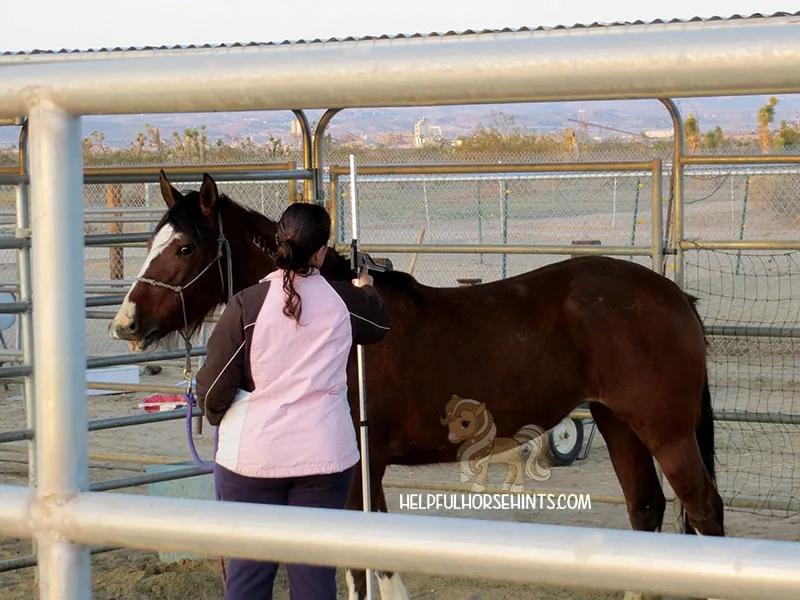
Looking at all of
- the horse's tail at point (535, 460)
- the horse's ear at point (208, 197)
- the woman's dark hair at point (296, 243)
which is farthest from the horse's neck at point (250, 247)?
the horse's tail at point (535, 460)

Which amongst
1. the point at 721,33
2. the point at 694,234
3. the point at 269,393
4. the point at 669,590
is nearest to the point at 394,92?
the point at 721,33

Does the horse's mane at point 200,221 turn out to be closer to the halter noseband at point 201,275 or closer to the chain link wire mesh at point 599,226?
the halter noseband at point 201,275

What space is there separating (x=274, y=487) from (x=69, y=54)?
9.14ft

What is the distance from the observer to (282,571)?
5.38m

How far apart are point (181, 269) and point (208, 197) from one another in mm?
320

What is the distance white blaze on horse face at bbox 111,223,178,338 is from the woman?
4.68ft

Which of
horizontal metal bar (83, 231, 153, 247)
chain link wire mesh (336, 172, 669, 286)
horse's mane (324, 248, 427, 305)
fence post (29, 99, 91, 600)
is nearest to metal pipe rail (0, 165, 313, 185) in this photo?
horizontal metal bar (83, 231, 153, 247)

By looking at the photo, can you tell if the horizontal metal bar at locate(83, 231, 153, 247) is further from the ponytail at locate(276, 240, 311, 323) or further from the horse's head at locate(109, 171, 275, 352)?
the ponytail at locate(276, 240, 311, 323)

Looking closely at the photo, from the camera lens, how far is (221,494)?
289 centimetres

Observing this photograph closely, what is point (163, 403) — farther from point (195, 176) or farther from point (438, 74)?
point (438, 74)

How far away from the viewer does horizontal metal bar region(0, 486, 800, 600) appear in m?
0.92

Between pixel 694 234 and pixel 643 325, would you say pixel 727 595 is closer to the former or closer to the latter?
pixel 643 325

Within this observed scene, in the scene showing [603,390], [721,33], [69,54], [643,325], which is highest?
[69,54]

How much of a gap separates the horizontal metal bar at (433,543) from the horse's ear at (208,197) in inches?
127
